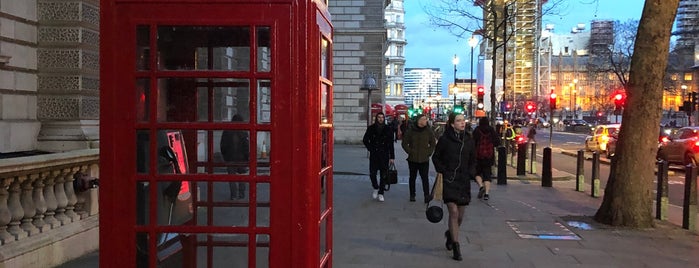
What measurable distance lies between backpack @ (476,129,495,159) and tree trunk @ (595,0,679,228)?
368cm

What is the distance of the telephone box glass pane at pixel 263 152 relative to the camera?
115 inches

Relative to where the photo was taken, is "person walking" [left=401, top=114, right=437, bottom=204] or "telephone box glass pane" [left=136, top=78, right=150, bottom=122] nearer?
"telephone box glass pane" [left=136, top=78, right=150, bottom=122]

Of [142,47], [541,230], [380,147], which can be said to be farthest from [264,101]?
[380,147]

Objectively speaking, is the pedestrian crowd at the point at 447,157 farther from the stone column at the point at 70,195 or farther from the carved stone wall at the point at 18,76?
the carved stone wall at the point at 18,76

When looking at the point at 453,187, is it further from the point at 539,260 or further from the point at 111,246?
the point at 111,246

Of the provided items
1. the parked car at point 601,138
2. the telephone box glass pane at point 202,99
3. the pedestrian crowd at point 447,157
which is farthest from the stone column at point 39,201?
the parked car at point 601,138

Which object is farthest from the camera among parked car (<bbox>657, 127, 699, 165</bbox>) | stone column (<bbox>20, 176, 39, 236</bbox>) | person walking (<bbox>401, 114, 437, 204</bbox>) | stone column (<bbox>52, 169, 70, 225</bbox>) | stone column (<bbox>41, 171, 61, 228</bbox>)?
parked car (<bbox>657, 127, 699, 165</bbox>)

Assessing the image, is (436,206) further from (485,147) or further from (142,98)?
(485,147)

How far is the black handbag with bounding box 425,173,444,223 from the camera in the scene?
695 cm

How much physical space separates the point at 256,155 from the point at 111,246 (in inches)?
32.6

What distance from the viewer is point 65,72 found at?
757 cm

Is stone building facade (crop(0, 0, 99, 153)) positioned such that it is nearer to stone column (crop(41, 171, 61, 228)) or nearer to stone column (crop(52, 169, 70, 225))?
stone column (crop(52, 169, 70, 225))

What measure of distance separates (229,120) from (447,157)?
4.46 m

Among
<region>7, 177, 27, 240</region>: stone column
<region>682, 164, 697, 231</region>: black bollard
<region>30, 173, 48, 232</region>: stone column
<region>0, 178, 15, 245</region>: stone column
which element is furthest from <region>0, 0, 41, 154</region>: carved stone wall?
<region>682, 164, 697, 231</region>: black bollard
